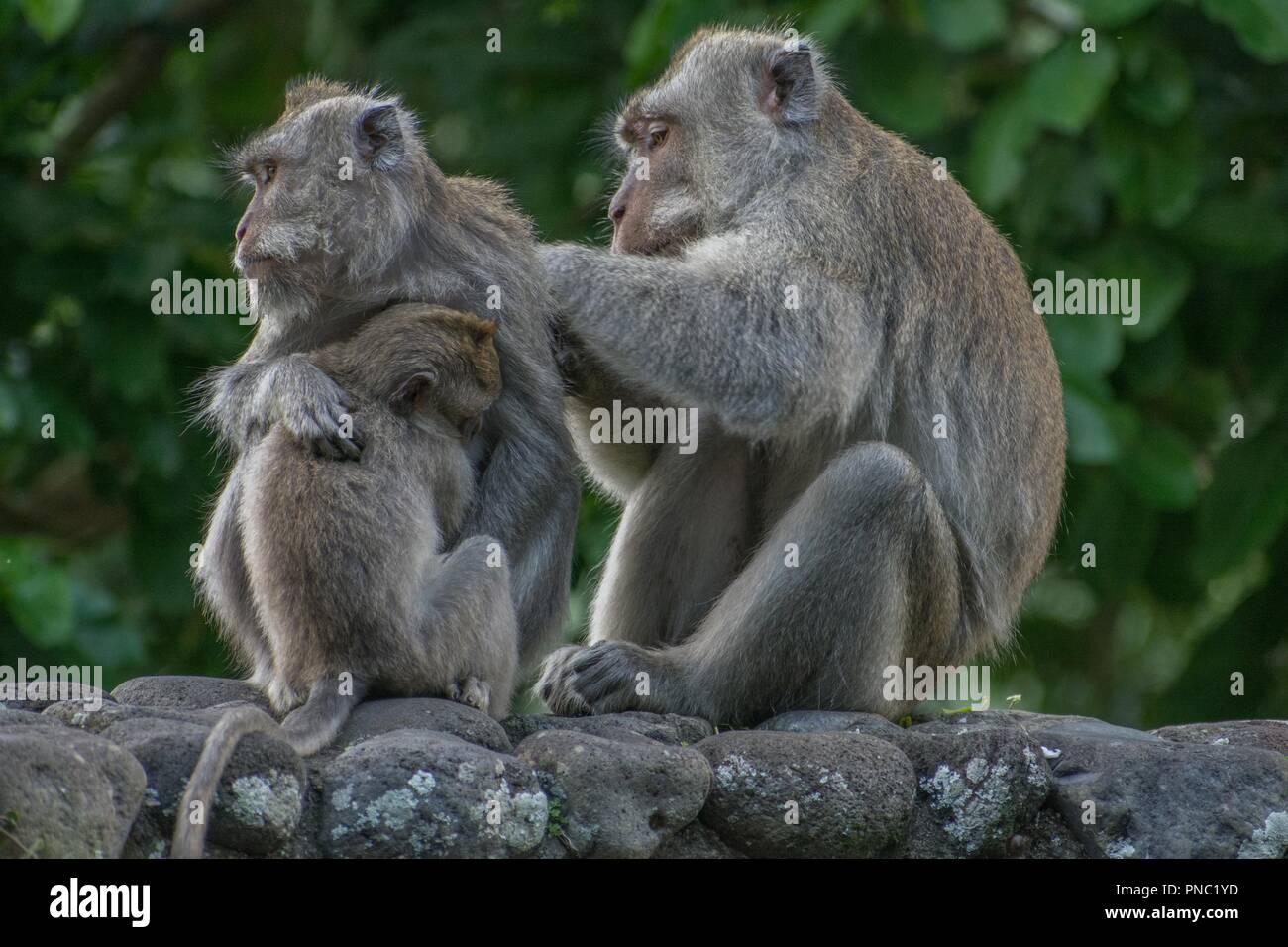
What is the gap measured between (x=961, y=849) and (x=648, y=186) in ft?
10.2

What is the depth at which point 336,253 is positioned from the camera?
6.43 metres

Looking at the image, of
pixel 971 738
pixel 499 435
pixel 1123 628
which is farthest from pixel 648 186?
pixel 1123 628

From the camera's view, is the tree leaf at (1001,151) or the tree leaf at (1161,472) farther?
the tree leaf at (1161,472)

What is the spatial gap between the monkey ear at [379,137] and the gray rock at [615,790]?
7.96 ft

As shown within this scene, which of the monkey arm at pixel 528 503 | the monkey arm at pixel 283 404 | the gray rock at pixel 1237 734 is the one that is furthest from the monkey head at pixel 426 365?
the gray rock at pixel 1237 734

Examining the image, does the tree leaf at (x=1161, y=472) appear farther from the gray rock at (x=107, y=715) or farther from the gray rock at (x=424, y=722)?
the gray rock at (x=107, y=715)

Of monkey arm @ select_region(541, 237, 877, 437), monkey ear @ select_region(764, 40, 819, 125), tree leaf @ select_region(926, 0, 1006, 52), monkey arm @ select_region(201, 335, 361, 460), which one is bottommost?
monkey arm @ select_region(201, 335, 361, 460)

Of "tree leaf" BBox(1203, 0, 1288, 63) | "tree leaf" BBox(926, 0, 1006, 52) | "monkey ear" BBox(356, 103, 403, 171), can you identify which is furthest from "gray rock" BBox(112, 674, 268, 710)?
"tree leaf" BBox(1203, 0, 1288, 63)

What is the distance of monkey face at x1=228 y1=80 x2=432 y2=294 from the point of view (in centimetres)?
641

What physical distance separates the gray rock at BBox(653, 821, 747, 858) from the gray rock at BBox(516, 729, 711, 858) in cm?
8

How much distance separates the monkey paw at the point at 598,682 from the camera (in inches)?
257

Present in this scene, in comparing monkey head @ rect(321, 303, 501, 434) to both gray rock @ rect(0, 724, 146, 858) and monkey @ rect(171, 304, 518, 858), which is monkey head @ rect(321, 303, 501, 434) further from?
gray rock @ rect(0, 724, 146, 858)

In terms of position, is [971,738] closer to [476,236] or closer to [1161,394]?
[476,236]

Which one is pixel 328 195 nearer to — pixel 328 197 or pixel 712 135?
pixel 328 197
